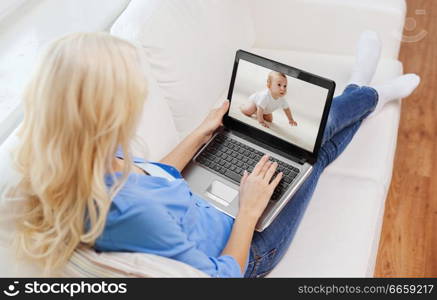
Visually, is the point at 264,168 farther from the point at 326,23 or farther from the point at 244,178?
the point at 326,23

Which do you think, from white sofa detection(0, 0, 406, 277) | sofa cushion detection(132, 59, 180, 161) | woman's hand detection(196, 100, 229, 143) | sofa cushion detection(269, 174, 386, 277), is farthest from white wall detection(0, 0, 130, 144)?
sofa cushion detection(269, 174, 386, 277)

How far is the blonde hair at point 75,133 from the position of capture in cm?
83

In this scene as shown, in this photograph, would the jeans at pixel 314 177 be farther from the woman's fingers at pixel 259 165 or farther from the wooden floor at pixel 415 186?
the wooden floor at pixel 415 186

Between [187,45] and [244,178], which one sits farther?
[187,45]

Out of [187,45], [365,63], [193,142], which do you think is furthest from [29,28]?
[365,63]

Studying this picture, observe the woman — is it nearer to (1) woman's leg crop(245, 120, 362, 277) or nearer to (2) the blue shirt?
(2) the blue shirt

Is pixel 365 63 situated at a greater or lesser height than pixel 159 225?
greater

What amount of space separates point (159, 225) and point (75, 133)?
226 mm

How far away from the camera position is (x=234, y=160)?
4.65ft

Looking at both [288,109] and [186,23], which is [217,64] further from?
[288,109]

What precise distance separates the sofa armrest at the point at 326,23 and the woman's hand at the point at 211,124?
0.56 m

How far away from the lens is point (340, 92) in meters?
1.74

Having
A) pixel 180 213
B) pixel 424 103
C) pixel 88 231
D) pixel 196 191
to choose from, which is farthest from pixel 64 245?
pixel 424 103

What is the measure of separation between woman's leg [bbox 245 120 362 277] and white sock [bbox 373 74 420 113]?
0.40 meters
